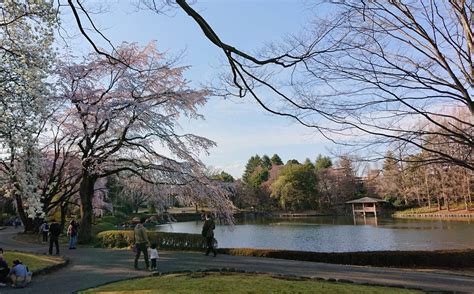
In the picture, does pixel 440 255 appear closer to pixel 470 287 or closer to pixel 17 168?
pixel 470 287

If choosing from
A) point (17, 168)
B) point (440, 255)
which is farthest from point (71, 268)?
point (440, 255)

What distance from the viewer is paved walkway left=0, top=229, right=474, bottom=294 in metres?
7.68

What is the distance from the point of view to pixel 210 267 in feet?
31.4

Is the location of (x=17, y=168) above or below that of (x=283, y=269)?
above

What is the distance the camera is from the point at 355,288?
656 centimetres

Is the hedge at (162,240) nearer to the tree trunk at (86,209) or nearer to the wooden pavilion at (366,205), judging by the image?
the tree trunk at (86,209)

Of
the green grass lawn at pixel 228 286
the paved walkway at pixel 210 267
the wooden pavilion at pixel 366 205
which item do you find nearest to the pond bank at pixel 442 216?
the wooden pavilion at pixel 366 205

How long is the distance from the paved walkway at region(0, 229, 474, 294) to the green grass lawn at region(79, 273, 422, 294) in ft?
3.59

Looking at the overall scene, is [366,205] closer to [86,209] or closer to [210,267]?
[86,209]

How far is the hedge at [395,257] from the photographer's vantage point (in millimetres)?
11367

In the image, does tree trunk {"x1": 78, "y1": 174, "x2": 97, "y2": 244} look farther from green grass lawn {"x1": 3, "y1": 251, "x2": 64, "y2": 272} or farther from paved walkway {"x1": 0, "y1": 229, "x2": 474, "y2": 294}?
green grass lawn {"x1": 3, "y1": 251, "x2": 64, "y2": 272}

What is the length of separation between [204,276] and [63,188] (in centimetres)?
1648

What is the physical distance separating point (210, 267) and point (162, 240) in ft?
16.2

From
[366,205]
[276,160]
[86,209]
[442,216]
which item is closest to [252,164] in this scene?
[276,160]
